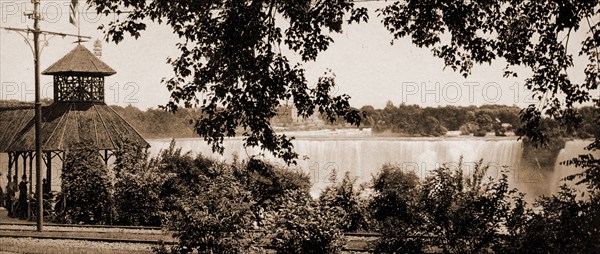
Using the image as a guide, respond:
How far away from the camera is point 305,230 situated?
1174cm

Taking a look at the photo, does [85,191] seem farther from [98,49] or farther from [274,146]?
[98,49]

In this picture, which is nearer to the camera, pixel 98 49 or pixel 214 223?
pixel 214 223

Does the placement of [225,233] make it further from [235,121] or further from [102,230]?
[102,230]

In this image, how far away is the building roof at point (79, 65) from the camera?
27062 millimetres

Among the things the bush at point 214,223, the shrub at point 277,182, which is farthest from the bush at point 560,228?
the shrub at point 277,182

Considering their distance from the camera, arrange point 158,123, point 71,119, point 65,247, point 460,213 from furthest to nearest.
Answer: point 158,123, point 71,119, point 65,247, point 460,213

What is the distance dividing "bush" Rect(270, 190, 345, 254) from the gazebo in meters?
15.0

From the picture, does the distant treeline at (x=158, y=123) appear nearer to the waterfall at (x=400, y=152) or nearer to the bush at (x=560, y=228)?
the waterfall at (x=400, y=152)

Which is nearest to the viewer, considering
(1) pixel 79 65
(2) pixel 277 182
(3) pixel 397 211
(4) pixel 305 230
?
(4) pixel 305 230

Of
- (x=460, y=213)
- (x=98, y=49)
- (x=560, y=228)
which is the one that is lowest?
(x=460, y=213)

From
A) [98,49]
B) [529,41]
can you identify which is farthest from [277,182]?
[98,49]

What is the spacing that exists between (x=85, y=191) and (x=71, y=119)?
494 centimetres

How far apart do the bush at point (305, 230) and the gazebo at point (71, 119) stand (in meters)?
15.0

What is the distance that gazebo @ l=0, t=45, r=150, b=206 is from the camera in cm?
2586
